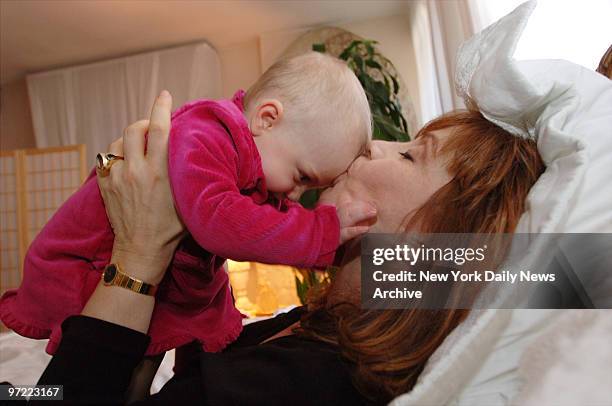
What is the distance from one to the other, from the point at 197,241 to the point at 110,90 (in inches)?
207

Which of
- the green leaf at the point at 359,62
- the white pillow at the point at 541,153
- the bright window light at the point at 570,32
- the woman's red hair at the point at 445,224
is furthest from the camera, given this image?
the green leaf at the point at 359,62

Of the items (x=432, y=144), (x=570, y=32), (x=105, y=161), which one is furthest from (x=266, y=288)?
(x=432, y=144)

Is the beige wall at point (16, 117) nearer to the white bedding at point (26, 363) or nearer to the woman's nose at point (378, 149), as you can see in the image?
the white bedding at point (26, 363)

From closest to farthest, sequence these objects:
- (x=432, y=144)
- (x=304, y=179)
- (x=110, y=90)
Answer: (x=432, y=144), (x=304, y=179), (x=110, y=90)

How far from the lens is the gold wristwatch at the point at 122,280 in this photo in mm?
904

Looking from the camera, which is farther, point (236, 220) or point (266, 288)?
point (266, 288)

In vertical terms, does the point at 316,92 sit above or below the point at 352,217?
above

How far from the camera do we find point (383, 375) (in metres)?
0.79

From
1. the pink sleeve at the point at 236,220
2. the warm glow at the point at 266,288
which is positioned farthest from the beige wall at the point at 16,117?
the pink sleeve at the point at 236,220

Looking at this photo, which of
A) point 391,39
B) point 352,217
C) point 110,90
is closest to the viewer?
point 352,217

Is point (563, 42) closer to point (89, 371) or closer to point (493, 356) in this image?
point (493, 356)

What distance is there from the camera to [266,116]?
1.05 meters

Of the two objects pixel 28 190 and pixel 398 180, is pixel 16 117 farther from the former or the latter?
pixel 398 180

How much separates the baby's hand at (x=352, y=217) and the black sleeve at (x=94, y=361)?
391mm
